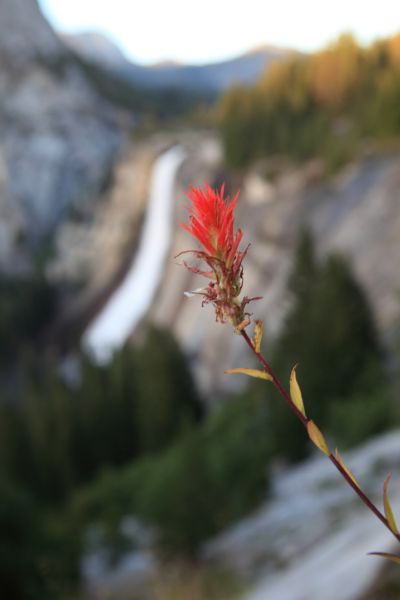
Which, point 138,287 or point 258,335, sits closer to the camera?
point 258,335

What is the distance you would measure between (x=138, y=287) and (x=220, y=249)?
54.8m

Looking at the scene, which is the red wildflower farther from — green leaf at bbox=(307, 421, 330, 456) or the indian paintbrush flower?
green leaf at bbox=(307, 421, 330, 456)

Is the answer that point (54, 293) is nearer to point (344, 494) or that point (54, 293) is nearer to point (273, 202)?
point (273, 202)

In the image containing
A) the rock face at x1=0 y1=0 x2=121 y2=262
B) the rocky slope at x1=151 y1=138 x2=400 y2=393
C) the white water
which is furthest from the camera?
the rock face at x1=0 y1=0 x2=121 y2=262

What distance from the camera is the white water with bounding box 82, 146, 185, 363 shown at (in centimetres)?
5012

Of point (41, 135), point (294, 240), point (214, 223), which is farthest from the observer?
point (41, 135)

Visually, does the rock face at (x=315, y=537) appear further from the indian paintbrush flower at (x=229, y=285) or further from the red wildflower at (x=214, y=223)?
the red wildflower at (x=214, y=223)

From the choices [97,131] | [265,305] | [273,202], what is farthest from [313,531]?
[97,131]

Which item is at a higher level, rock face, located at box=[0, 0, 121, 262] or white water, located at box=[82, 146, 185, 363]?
rock face, located at box=[0, 0, 121, 262]

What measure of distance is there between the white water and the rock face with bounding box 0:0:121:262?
23.2 meters

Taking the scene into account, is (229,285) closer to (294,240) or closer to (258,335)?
(258,335)

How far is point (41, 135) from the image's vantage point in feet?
306

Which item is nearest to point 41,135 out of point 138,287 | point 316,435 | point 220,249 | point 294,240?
point 138,287

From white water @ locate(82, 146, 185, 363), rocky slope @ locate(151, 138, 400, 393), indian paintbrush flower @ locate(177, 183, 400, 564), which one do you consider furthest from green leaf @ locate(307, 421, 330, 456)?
white water @ locate(82, 146, 185, 363)
